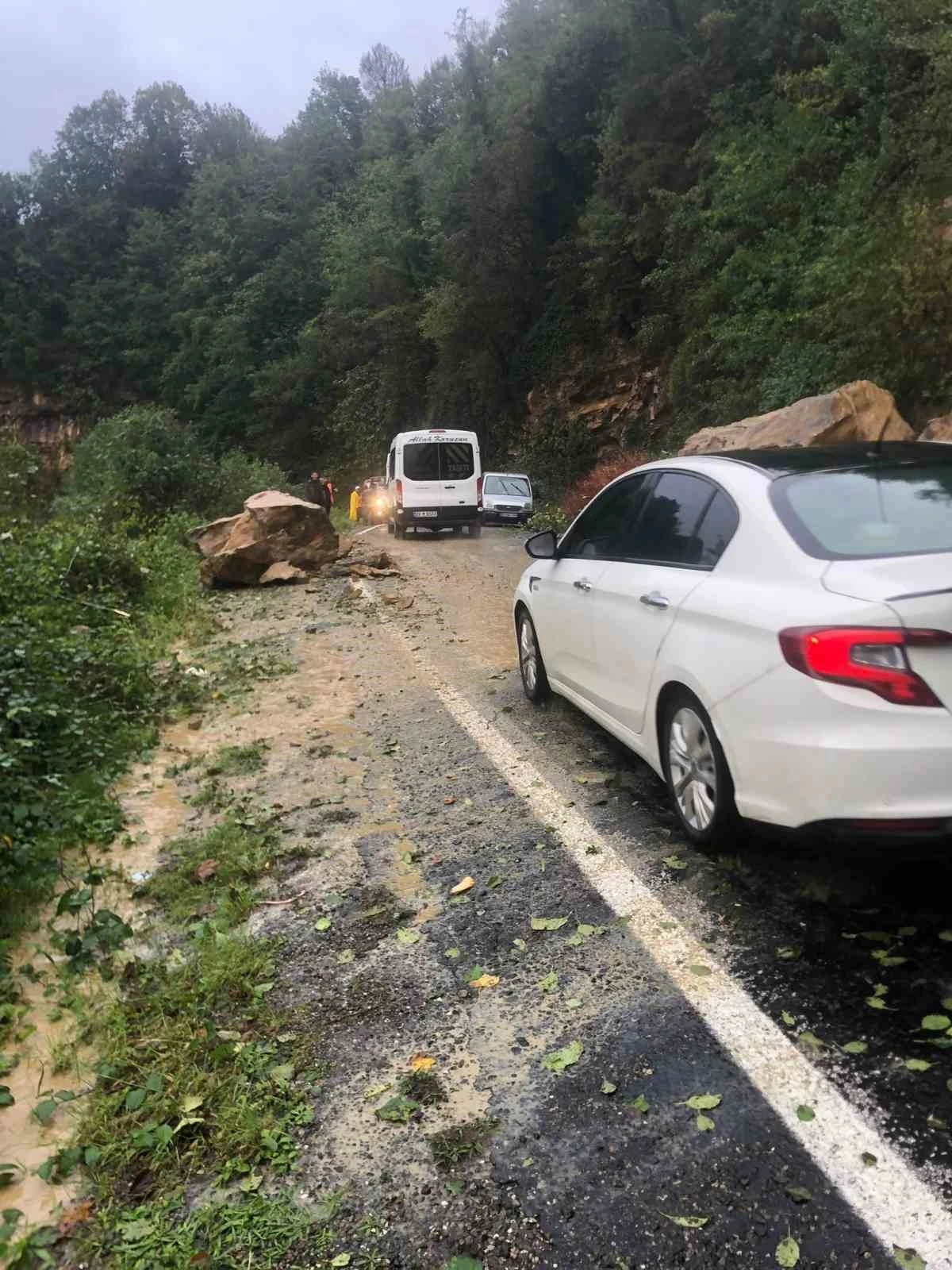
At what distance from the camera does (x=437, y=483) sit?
794 inches

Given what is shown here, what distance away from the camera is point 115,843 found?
4.93m

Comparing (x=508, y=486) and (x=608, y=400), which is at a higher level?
(x=608, y=400)

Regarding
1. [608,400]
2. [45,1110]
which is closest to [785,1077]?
[45,1110]

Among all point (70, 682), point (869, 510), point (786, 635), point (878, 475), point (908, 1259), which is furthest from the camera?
point (70, 682)

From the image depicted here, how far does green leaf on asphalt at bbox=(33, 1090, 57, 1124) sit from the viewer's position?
2826 mm

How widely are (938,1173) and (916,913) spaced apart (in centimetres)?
125

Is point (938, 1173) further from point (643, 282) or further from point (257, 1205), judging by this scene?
point (643, 282)

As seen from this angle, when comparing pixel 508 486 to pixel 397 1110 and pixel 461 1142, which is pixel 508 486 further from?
pixel 461 1142

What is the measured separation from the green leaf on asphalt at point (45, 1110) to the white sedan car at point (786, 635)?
2283mm

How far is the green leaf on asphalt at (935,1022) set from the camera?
267 centimetres

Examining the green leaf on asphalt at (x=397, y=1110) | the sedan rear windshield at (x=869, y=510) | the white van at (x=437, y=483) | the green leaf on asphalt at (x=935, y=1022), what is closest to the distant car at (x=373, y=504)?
the white van at (x=437, y=483)

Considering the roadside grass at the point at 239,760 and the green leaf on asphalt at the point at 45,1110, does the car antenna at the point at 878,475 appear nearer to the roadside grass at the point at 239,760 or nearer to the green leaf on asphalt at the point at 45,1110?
the green leaf on asphalt at the point at 45,1110

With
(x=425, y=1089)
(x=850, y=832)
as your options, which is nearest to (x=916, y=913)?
(x=850, y=832)

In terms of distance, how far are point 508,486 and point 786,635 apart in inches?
835
